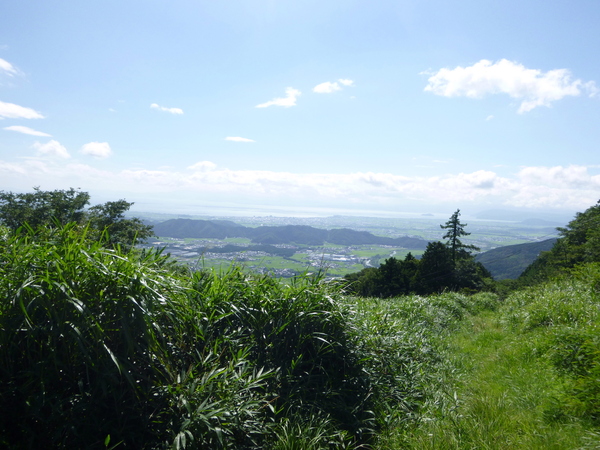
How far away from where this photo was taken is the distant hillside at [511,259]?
6994 centimetres

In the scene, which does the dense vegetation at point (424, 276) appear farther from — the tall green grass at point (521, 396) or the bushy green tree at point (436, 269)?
the tall green grass at point (521, 396)

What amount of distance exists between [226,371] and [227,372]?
0.12ft

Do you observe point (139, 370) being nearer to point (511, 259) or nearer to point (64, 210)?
point (64, 210)

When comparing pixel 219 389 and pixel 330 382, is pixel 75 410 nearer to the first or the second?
pixel 219 389

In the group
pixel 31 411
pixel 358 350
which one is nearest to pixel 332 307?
pixel 358 350

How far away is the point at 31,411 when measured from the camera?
203 cm

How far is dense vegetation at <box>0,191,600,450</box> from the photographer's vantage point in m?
2.16

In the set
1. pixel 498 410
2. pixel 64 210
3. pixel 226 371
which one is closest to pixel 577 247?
pixel 498 410

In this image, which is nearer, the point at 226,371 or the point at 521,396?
the point at 226,371

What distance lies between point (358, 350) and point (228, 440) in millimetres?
1896

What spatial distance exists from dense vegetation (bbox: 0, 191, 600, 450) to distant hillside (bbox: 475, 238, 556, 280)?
76706 mm

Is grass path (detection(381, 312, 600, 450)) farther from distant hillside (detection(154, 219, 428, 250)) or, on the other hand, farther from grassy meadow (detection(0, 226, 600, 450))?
distant hillside (detection(154, 219, 428, 250))

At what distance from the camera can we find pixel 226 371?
99.7 inches

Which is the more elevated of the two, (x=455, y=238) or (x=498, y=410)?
(x=455, y=238)
